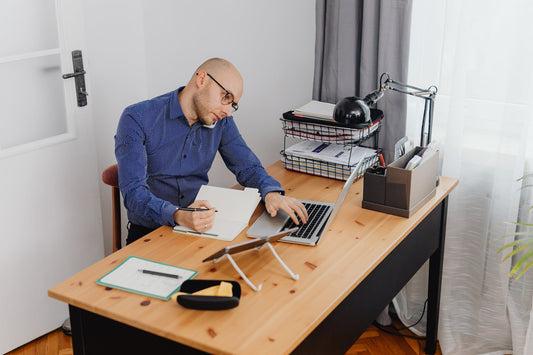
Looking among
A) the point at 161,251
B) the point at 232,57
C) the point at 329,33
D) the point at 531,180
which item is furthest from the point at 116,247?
the point at 531,180

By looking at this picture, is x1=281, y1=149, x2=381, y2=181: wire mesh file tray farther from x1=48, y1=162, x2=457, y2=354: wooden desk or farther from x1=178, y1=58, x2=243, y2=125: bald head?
x1=178, y1=58, x2=243, y2=125: bald head

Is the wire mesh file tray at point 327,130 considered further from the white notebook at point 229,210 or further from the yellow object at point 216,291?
the yellow object at point 216,291

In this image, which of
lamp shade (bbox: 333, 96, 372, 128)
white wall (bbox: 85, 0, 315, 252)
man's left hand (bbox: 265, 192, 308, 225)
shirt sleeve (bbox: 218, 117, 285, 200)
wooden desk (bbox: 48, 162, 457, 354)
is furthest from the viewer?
white wall (bbox: 85, 0, 315, 252)

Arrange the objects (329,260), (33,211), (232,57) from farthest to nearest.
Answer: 1. (232,57)
2. (33,211)
3. (329,260)

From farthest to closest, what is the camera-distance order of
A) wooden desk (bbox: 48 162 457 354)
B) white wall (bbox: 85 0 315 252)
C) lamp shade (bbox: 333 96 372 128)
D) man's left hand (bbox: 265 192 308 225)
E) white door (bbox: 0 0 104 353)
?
white wall (bbox: 85 0 315 252)
white door (bbox: 0 0 104 353)
lamp shade (bbox: 333 96 372 128)
man's left hand (bbox: 265 192 308 225)
wooden desk (bbox: 48 162 457 354)

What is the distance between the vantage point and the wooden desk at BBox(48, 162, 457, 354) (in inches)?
62.4

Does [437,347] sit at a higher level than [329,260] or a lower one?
lower

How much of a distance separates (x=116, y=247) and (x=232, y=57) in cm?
117

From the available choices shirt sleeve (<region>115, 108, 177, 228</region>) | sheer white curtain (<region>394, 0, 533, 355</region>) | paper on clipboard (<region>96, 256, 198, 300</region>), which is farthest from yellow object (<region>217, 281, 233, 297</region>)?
sheer white curtain (<region>394, 0, 533, 355</region>)

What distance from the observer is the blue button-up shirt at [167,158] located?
2.23 metres

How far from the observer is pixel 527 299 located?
271 cm

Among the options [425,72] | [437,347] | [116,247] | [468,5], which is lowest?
[437,347]

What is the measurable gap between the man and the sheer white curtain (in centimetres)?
85

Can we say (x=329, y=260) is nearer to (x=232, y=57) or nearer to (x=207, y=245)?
(x=207, y=245)
